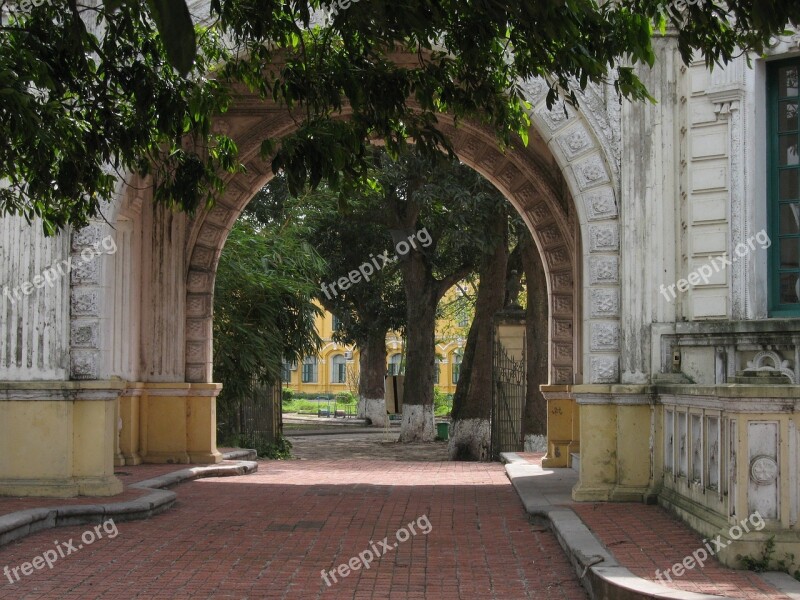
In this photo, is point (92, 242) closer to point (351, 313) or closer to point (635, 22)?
point (635, 22)

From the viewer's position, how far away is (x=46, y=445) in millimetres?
10734

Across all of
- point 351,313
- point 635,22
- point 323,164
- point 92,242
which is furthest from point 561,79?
point 351,313

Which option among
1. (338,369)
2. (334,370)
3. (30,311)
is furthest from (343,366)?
(30,311)

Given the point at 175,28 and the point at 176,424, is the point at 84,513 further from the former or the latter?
the point at 175,28

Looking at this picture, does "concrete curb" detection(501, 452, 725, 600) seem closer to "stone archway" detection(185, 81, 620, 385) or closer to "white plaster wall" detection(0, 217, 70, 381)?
"stone archway" detection(185, 81, 620, 385)

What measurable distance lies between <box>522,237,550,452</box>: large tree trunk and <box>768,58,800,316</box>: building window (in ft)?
36.7

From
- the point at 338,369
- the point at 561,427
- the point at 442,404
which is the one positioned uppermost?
the point at 338,369

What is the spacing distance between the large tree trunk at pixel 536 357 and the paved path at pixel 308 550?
8.69 meters

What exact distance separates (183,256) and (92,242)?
4.45 meters

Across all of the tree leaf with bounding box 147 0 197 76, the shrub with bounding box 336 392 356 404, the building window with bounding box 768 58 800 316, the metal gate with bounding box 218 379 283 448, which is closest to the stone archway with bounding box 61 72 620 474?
the building window with bounding box 768 58 800 316

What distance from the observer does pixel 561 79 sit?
21.5 feet

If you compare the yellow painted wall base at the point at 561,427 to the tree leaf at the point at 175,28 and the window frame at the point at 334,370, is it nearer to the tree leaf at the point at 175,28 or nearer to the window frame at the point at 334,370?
the tree leaf at the point at 175,28

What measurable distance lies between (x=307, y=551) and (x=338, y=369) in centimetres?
6114

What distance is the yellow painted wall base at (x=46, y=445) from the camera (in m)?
10.7
